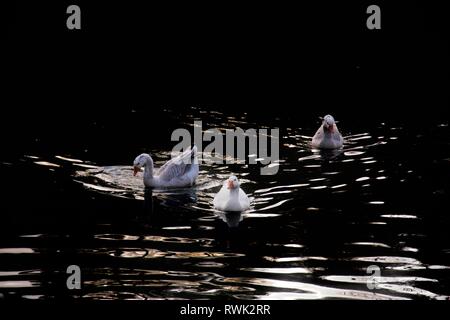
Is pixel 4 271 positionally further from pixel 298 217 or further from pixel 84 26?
pixel 84 26

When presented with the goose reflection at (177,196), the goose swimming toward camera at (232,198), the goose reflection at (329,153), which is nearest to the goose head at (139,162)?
the goose reflection at (177,196)

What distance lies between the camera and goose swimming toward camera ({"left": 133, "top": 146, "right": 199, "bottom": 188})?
15961 millimetres

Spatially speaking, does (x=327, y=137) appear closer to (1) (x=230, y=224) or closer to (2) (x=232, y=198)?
(2) (x=232, y=198)

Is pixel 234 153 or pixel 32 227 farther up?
pixel 234 153

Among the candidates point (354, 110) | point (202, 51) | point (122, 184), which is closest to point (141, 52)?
point (202, 51)

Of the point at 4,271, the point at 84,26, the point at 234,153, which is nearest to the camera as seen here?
the point at 4,271

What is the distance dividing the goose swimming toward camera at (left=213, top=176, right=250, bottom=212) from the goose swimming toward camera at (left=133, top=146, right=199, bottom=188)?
1.73 metres

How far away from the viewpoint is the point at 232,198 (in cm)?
1415

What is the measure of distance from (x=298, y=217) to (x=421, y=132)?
6862 millimetres

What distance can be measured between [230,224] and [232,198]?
61 centimetres

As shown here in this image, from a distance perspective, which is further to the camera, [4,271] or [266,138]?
[266,138]

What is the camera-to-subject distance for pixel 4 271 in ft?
37.7

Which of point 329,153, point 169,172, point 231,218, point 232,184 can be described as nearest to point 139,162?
point 169,172
